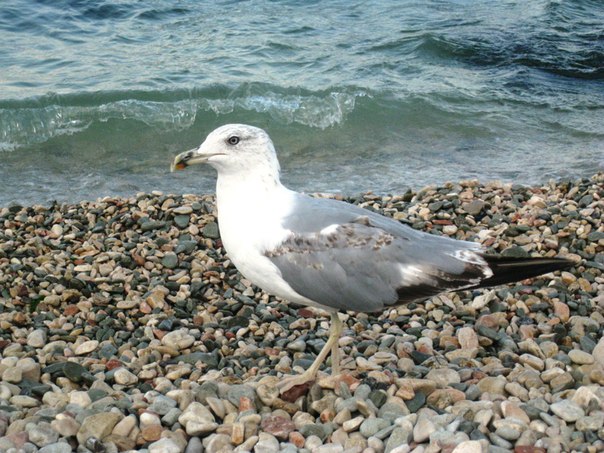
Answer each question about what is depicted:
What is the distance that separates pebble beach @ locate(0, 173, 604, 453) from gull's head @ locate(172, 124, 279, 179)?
1033 millimetres

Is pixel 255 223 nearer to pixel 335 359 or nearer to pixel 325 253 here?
pixel 325 253

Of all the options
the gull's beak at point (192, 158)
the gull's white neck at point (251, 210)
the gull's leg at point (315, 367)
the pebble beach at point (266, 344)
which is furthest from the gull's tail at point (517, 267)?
the gull's beak at point (192, 158)

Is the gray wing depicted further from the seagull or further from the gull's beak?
the gull's beak

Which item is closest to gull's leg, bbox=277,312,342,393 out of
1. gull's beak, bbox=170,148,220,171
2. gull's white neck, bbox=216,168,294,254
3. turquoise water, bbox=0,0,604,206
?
gull's white neck, bbox=216,168,294,254

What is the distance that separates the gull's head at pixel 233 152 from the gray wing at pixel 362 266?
33cm

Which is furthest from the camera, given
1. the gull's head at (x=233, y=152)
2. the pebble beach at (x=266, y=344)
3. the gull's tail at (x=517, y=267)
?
the gull's head at (x=233, y=152)

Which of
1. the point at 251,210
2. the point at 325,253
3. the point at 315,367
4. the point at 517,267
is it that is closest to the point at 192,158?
the point at 251,210

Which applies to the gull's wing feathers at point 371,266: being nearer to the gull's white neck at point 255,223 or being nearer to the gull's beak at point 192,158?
the gull's white neck at point 255,223

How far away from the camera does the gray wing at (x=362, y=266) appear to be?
414cm

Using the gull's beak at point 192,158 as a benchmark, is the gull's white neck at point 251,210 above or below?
below

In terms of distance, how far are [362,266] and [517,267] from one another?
0.70m

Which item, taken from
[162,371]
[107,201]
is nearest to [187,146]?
[107,201]

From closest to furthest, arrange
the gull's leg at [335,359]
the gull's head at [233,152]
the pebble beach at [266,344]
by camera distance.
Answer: the pebble beach at [266,344] → the gull's head at [233,152] → the gull's leg at [335,359]

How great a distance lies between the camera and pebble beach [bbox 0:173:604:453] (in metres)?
3.75
